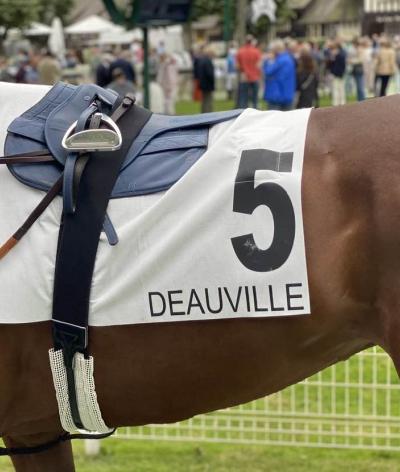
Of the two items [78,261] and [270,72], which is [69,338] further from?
[270,72]

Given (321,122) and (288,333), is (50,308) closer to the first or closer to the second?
(288,333)

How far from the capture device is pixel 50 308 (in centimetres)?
275

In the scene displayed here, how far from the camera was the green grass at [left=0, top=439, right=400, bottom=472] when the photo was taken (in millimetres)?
5016

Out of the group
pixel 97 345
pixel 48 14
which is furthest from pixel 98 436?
pixel 48 14

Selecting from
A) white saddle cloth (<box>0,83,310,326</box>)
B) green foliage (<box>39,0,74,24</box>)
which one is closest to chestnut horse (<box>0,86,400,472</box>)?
white saddle cloth (<box>0,83,310,326</box>)

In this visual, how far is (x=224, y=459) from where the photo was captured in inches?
202

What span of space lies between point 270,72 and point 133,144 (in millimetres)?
17980

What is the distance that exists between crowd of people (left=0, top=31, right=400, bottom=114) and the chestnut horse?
15736mm

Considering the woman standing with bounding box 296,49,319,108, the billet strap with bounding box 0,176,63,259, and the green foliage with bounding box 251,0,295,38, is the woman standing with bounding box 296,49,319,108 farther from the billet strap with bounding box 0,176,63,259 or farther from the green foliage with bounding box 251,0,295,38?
the green foliage with bounding box 251,0,295,38

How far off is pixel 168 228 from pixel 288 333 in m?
0.41

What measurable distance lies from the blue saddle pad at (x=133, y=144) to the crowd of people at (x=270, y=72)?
15483 millimetres

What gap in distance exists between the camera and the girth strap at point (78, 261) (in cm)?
272

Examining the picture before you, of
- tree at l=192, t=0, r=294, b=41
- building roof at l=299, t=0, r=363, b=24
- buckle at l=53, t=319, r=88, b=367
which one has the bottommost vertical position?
building roof at l=299, t=0, r=363, b=24

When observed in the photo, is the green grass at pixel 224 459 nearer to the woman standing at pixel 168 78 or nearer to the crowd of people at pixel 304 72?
the crowd of people at pixel 304 72
